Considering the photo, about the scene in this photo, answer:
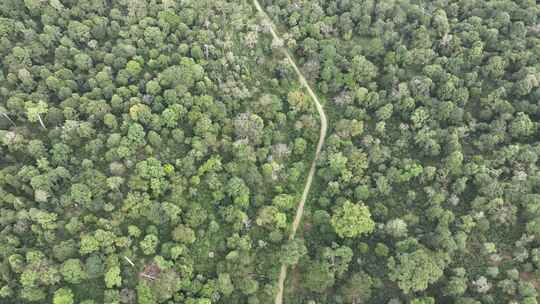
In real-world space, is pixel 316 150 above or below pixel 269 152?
below

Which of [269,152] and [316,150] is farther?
[316,150]

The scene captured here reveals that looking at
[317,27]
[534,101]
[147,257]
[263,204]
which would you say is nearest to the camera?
[147,257]

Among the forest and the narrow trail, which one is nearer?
the forest

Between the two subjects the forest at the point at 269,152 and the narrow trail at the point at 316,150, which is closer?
the forest at the point at 269,152

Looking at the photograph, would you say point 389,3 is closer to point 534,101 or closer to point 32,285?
point 534,101

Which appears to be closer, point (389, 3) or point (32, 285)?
point (32, 285)

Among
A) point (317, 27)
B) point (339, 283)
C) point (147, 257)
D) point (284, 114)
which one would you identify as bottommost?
point (339, 283)

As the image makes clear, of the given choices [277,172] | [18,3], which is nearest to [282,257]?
[277,172]

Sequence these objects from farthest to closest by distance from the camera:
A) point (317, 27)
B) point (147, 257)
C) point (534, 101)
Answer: point (317, 27)
point (534, 101)
point (147, 257)
